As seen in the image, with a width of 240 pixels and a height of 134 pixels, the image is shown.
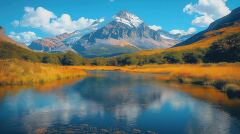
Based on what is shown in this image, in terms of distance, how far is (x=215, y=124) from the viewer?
33.5 m

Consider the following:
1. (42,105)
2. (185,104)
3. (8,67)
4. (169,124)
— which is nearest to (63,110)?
(42,105)

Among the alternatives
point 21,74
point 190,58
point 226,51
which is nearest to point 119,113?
point 21,74

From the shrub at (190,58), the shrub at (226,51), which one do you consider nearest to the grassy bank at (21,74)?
the shrub at (226,51)

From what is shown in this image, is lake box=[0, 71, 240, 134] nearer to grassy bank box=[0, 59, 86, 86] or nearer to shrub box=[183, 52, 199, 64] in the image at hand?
grassy bank box=[0, 59, 86, 86]

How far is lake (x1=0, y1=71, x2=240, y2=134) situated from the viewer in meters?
31.4

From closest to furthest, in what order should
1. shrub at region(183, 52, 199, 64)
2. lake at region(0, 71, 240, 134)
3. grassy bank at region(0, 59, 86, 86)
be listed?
1. lake at region(0, 71, 240, 134)
2. grassy bank at region(0, 59, 86, 86)
3. shrub at region(183, 52, 199, 64)

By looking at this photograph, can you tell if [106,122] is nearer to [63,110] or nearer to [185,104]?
[63,110]

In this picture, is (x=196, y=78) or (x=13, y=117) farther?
(x=196, y=78)

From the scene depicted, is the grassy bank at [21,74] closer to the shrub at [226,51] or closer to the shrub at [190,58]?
the shrub at [226,51]

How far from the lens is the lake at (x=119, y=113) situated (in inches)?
1236

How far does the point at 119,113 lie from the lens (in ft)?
128

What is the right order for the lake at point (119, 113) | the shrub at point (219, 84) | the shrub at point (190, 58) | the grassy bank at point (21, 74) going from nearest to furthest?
1. the lake at point (119, 113)
2. the shrub at point (219, 84)
3. the grassy bank at point (21, 74)
4. the shrub at point (190, 58)

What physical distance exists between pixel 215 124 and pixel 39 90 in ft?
122

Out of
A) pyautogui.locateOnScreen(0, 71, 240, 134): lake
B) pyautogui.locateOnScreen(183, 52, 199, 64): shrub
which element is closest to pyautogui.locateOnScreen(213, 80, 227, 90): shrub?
pyautogui.locateOnScreen(0, 71, 240, 134): lake
